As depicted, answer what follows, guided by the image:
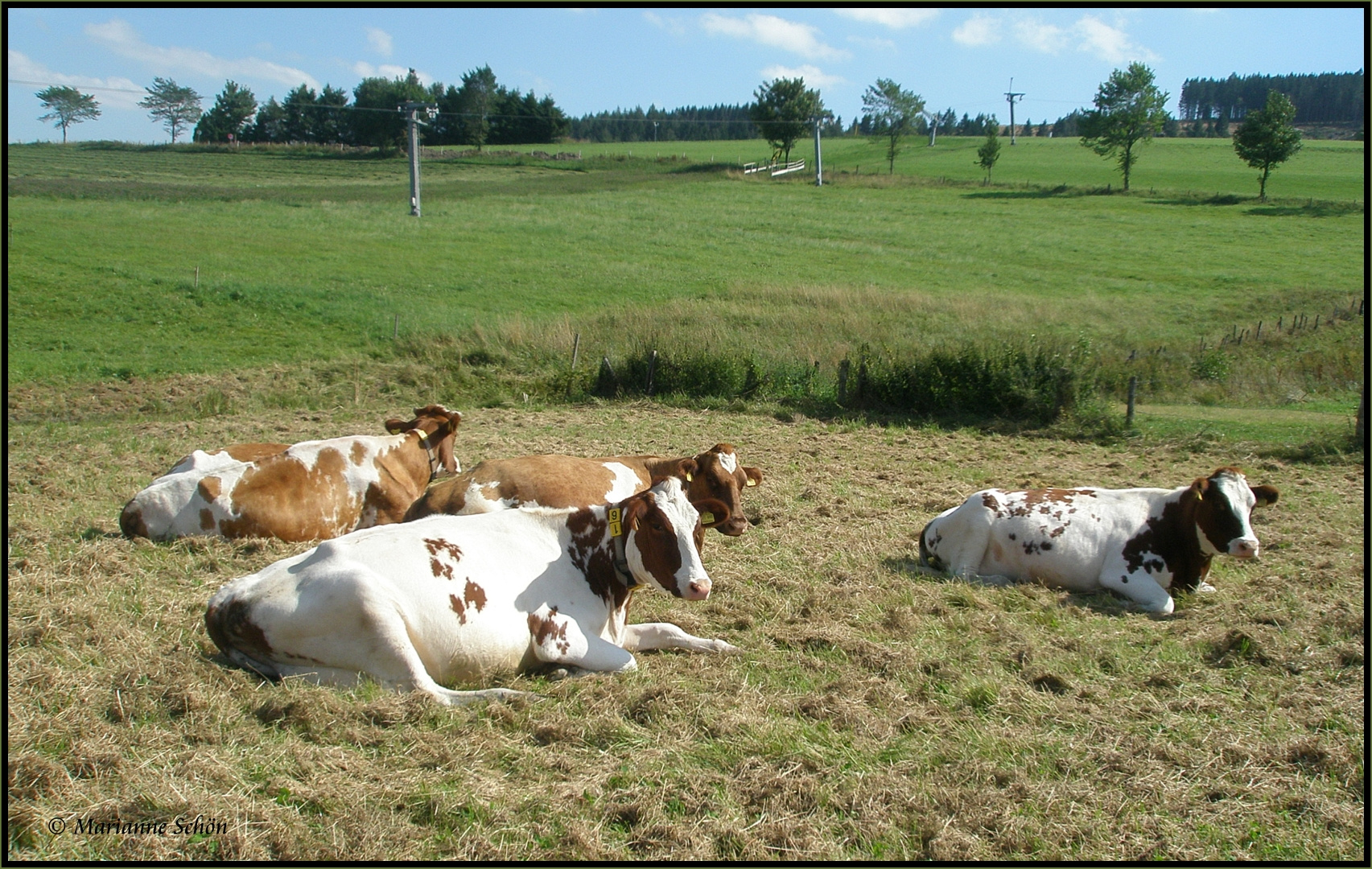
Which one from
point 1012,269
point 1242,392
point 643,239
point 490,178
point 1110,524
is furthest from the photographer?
point 490,178

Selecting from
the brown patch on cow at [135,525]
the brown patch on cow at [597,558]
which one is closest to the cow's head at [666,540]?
the brown patch on cow at [597,558]

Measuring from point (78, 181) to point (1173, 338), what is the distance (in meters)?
52.8

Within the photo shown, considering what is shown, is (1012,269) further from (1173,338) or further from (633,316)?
(633,316)

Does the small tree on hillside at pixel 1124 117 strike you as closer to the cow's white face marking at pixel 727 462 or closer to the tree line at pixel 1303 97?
the tree line at pixel 1303 97

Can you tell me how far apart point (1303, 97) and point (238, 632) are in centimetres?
14274

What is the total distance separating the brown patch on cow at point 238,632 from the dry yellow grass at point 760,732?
13 cm

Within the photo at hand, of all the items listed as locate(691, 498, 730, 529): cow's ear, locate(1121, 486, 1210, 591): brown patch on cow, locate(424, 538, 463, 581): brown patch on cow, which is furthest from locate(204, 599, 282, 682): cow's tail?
locate(1121, 486, 1210, 591): brown patch on cow

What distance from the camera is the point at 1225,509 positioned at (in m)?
7.14

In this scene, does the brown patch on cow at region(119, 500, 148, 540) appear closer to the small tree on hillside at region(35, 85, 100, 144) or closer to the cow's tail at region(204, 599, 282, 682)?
the cow's tail at region(204, 599, 282, 682)

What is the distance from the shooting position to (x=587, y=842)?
366cm

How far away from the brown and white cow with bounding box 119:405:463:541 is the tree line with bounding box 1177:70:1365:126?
10781cm

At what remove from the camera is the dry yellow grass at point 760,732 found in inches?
147

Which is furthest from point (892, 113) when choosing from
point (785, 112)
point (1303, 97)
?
point (1303, 97)

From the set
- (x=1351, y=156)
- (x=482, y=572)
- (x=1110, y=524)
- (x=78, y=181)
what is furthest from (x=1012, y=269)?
(x=1351, y=156)
